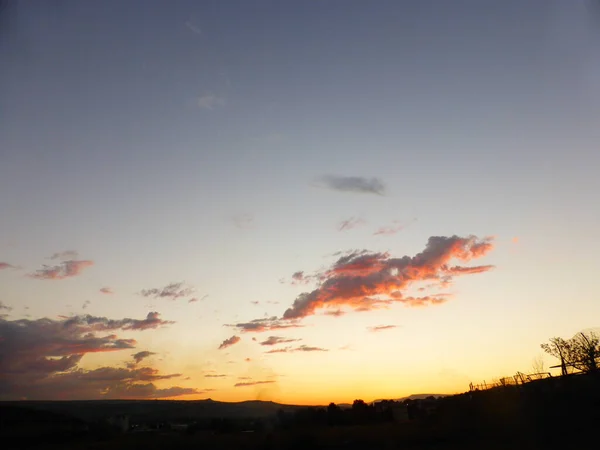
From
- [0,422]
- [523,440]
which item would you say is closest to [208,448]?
[523,440]

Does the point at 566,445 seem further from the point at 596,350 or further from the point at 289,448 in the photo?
the point at 596,350

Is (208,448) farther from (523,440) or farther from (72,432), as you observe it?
(523,440)

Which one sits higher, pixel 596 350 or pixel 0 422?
pixel 596 350

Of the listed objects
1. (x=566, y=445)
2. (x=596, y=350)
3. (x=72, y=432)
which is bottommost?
(x=566, y=445)

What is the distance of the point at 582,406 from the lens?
39.4m

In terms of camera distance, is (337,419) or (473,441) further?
(337,419)

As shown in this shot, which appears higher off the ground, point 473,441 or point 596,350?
point 596,350

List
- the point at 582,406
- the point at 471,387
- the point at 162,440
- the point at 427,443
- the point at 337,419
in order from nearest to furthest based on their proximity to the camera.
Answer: the point at 427,443
the point at 162,440
the point at 582,406
the point at 337,419
the point at 471,387

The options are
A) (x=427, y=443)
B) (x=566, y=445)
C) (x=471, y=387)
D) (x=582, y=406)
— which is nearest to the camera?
(x=566, y=445)

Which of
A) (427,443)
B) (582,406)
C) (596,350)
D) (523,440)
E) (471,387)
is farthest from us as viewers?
(596,350)

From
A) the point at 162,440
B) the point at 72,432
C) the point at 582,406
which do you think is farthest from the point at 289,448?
the point at 582,406

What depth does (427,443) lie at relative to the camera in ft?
108

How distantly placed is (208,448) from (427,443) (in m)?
14.7

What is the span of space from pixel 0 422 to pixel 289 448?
1134 inches
